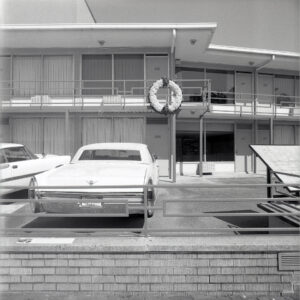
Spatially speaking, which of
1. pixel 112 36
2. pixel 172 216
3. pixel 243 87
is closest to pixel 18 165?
pixel 172 216

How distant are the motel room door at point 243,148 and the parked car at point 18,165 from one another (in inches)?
417

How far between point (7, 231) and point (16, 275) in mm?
767

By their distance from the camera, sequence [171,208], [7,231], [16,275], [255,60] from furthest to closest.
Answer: [255,60]
[171,208]
[7,231]
[16,275]

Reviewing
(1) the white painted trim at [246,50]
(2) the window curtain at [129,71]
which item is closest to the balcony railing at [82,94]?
(2) the window curtain at [129,71]

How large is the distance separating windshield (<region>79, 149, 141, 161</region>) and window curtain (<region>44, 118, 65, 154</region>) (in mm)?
7421

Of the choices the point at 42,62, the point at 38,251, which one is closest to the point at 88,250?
the point at 38,251

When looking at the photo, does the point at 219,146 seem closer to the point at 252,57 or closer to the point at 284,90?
the point at 252,57

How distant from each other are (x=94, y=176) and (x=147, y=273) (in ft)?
5.60

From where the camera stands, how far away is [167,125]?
13.4 meters

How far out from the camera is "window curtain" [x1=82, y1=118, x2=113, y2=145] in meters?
13.3

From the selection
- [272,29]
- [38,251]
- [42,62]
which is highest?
[42,62]

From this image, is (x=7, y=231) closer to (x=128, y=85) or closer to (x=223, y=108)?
(x=128, y=85)

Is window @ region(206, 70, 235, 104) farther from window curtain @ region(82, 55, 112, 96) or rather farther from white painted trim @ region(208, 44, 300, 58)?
window curtain @ region(82, 55, 112, 96)

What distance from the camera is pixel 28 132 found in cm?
1338
